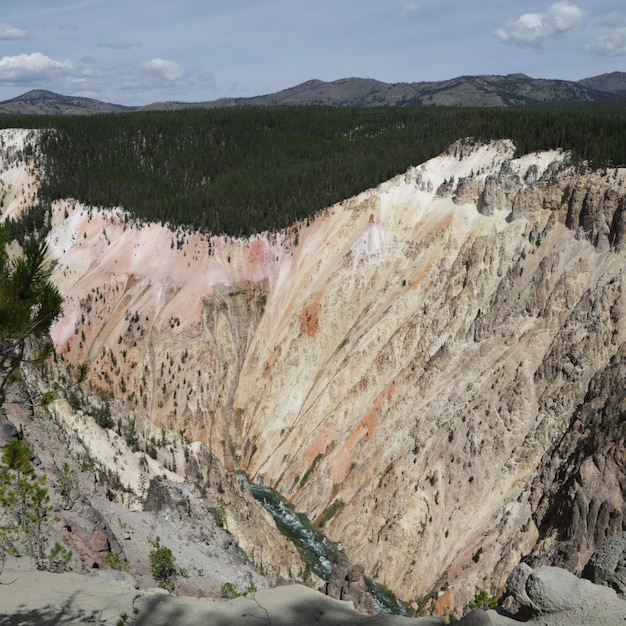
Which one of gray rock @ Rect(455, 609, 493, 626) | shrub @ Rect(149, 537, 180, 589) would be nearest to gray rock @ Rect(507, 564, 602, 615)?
gray rock @ Rect(455, 609, 493, 626)

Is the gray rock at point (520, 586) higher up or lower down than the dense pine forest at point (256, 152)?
lower down

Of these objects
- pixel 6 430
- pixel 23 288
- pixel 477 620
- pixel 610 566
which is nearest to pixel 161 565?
pixel 6 430

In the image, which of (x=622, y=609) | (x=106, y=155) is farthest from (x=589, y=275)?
(x=106, y=155)

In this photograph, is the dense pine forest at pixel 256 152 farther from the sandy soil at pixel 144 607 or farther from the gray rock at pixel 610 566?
the sandy soil at pixel 144 607

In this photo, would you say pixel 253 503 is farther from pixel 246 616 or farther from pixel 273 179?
pixel 273 179

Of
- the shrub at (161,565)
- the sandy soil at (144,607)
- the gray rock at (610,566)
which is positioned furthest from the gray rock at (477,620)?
the shrub at (161,565)
